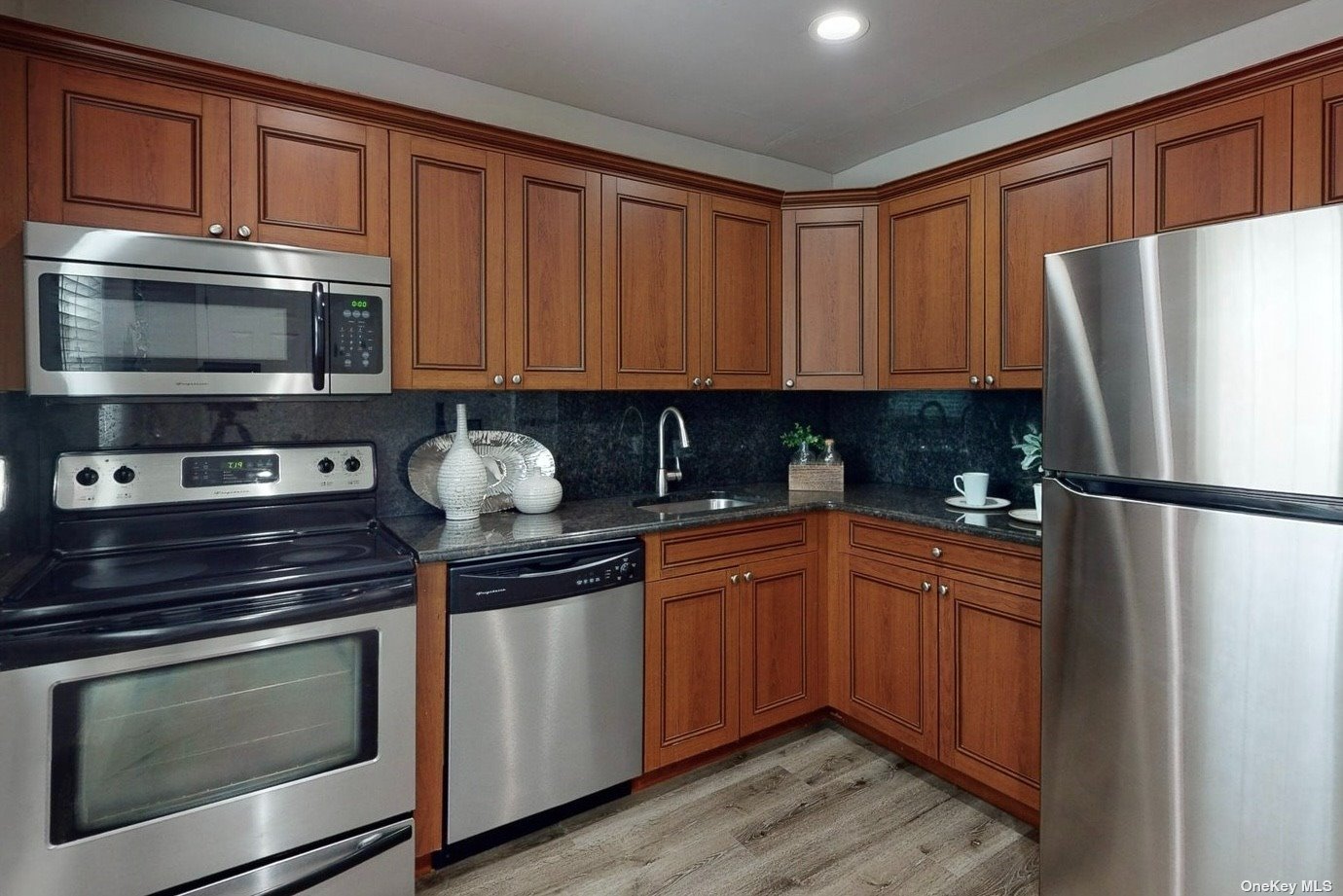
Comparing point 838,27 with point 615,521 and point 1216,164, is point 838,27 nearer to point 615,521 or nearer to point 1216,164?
point 1216,164

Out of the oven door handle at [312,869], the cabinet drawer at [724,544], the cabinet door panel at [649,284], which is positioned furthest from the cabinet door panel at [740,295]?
the oven door handle at [312,869]

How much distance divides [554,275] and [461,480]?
31.0 inches

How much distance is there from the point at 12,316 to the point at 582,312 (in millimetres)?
1530

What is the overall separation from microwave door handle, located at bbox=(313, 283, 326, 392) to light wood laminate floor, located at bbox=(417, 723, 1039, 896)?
1.48 metres

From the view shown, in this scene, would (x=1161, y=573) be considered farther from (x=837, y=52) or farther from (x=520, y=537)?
(x=837, y=52)

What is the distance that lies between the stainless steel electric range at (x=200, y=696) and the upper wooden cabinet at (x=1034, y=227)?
210cm

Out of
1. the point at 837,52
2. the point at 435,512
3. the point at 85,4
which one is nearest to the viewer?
the point at 85,4

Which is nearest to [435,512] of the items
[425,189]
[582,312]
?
[582,312]

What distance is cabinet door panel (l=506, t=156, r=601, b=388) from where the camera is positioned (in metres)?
2.35

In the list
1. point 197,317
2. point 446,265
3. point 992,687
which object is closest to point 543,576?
point 446,265

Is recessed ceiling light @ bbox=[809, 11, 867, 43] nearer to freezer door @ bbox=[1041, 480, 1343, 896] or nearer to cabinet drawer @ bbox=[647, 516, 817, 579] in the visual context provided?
freezer door @ bbox=[1041, 480, 1343, 896]

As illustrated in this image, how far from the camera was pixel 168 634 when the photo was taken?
4.91ft

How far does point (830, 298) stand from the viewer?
9.82 ft

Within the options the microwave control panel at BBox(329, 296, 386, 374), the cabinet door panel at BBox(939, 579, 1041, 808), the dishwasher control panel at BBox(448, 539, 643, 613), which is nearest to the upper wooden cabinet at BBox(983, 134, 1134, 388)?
the cabinet door panel at BBox(939, 579, 1041, 808)
